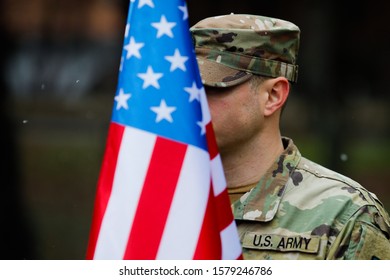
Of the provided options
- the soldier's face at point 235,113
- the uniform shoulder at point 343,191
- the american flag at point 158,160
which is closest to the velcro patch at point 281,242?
the uniform shoulder at point 343,191

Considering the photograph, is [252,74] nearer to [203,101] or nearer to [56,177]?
[203,101]

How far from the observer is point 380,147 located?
11.1 metres

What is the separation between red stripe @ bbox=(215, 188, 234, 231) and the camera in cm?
246

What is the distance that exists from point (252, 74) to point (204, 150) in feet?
2.08

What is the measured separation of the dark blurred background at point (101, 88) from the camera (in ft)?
31.1

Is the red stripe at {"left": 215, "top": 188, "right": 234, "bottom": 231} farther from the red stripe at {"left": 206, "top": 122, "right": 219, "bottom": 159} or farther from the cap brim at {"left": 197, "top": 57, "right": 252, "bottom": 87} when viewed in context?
the cap brim at {"left": 197, "top": 57, "right": 252, "bottom": 87}

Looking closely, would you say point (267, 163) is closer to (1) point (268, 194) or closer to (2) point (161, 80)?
(1) point (268, 194)

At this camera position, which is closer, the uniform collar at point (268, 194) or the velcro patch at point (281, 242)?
the velcro patch at point (281, 242)

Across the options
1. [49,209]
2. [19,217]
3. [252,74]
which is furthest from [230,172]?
[49,209]

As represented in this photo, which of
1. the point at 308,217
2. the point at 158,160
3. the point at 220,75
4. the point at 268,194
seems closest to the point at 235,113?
the point at 220,75

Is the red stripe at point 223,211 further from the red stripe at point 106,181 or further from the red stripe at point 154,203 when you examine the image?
the red stripe at point 106,181

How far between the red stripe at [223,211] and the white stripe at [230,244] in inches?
0.5

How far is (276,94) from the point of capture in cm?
306

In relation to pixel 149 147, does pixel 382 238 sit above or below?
below
